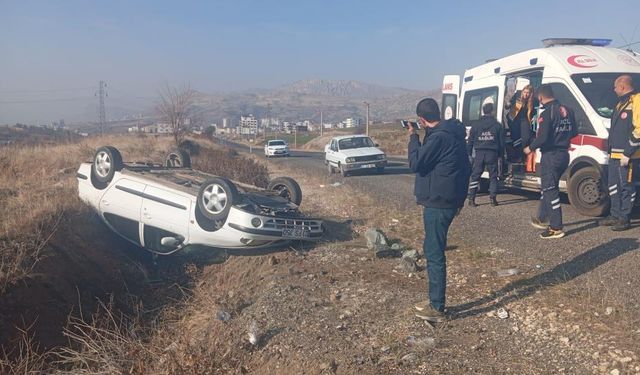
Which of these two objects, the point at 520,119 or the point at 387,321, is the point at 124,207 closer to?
the point at 387,321

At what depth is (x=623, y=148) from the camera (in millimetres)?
6375

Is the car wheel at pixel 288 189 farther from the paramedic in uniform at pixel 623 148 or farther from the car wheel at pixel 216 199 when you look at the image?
the paramedic in uniform at pixel 623 148

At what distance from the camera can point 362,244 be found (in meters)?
7.17

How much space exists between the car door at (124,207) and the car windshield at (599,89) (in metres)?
7.03

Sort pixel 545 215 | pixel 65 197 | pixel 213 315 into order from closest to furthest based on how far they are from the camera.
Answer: pixel 213 315 < pixel 545 215 < pixel 65 197

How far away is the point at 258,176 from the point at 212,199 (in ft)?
24.6

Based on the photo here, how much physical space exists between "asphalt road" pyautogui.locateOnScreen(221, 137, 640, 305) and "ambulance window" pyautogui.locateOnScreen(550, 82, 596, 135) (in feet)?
4.44

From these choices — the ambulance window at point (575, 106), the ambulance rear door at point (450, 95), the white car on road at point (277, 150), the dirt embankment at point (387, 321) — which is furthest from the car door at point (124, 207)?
the white car on road at point (277, 150)

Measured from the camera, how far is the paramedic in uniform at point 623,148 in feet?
20.5

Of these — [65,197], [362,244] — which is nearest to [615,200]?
[362,244]

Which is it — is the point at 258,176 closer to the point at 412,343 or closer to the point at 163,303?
the point at 163,303

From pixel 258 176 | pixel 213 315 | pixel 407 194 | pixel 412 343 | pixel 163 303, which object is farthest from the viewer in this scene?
pixel 258 176

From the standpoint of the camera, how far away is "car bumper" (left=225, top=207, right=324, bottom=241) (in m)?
6.21

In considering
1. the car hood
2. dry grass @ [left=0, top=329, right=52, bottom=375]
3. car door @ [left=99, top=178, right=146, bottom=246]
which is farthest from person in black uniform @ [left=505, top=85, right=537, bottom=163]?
the car hood
